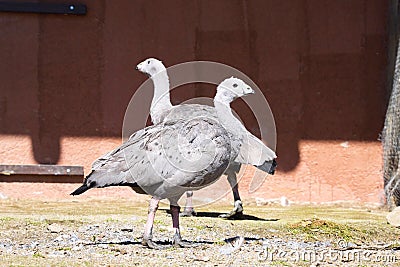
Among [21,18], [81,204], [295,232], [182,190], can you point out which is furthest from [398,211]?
[21,18]

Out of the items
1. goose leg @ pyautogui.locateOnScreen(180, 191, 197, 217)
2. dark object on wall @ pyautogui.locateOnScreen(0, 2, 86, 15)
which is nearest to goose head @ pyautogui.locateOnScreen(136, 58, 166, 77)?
goose leg @ pyautogui.locateOnScreen(180, 191, 197, 217)

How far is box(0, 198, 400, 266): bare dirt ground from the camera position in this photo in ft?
16.9

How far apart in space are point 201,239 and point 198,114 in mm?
943

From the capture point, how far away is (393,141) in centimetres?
945

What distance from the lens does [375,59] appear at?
10305 millimetres

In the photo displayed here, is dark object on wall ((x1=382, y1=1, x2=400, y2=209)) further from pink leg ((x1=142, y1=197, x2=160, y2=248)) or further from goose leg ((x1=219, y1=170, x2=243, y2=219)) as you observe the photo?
pink leg ((x1=142, y1=197, x2=160, y2=248))

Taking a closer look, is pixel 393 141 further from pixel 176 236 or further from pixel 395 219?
pixel 176 236

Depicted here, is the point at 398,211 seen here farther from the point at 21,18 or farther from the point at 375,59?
the point at 21,18

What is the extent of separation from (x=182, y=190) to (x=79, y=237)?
106 centimetres

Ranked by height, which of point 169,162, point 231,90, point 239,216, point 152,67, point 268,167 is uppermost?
point 152,67

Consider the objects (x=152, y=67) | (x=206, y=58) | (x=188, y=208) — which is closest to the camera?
(x=188, y=208)

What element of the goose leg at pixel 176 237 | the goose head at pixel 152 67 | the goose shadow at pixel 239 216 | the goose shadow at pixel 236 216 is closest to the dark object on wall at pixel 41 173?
the goose shadow at pixel 236 216

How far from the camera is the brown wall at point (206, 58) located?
10.2m

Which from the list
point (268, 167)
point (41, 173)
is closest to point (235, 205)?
point (268, 167)
